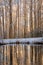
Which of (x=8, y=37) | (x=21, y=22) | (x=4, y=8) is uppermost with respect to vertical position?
(x=4, y=8)

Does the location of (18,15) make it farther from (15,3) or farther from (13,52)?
(13,52)

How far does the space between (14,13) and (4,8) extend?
0.36 feet

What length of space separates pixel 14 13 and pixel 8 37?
A: 0.21 m

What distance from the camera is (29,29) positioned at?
1226mm

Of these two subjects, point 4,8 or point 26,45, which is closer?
point 26,45

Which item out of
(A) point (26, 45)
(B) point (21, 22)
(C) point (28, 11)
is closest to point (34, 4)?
(C) point (28, 11)

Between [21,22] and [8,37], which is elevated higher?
[21,22]

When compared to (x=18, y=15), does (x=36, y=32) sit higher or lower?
lower

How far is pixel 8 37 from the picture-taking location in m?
1.30

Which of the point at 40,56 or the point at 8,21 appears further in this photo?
the point at 8,21

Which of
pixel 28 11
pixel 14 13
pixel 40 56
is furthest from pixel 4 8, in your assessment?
A: pixel 40 56

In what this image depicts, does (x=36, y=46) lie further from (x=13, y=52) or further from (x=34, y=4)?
(x=34, y=4)

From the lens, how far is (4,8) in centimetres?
133

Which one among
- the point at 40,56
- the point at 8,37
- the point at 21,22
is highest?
the point at 21,22
